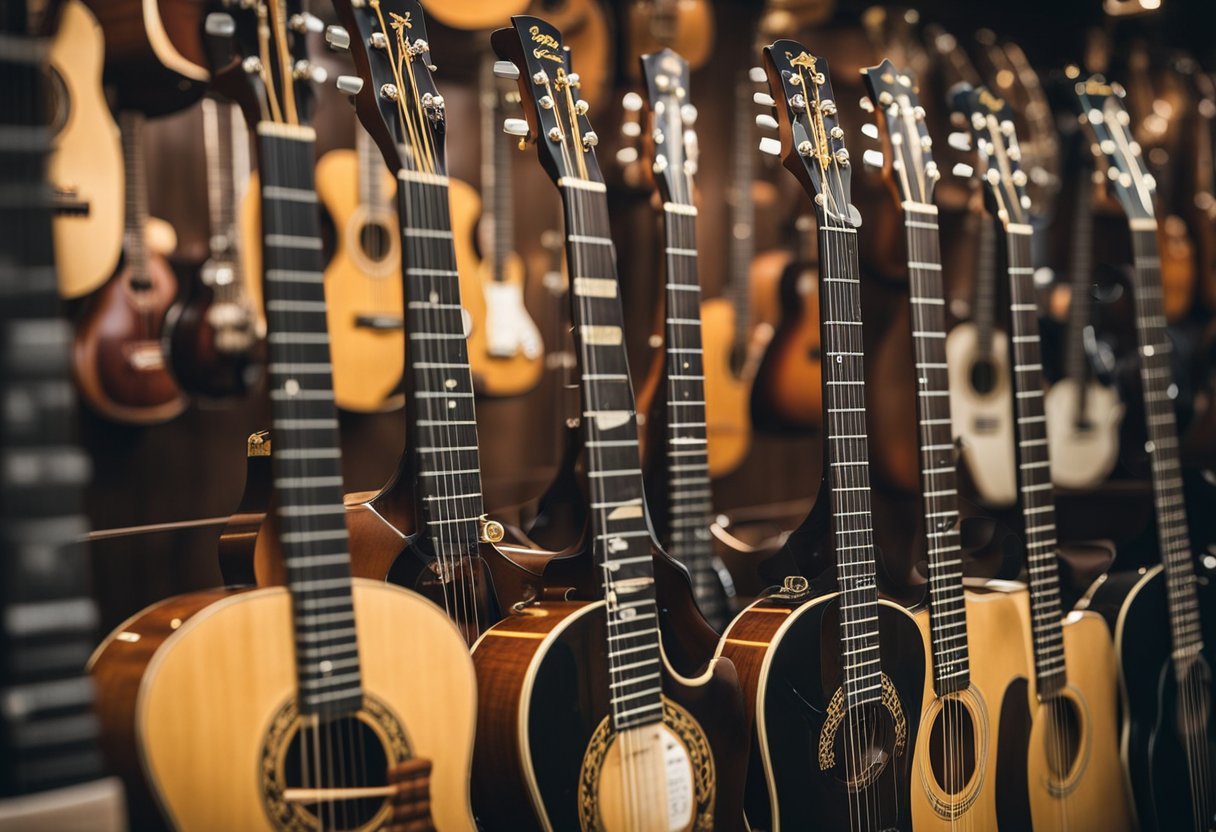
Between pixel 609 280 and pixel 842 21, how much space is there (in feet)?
7.71

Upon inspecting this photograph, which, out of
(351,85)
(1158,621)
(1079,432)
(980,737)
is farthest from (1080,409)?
(351,85)

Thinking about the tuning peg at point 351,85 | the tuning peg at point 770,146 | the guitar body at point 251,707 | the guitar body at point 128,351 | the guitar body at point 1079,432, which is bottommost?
the guitar body at point 251,707

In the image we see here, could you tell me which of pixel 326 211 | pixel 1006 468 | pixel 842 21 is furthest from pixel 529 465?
pixel 842 21

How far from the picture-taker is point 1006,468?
375cm

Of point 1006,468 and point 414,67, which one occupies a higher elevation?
point 414,67

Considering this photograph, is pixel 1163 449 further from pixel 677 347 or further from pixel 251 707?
pixel 251 707

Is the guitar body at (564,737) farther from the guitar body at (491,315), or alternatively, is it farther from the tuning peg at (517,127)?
the guitar body at (491,315)

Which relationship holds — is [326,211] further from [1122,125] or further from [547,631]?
[1122,125]

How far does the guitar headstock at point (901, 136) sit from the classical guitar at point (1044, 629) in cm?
19

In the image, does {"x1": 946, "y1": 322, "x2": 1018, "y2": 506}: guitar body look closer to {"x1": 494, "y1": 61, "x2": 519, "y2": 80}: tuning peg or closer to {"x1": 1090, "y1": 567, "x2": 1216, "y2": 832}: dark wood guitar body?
{"x1": 1090, "y1": 567, "x2": 1216, "y2": 832}: dark wood guitar body

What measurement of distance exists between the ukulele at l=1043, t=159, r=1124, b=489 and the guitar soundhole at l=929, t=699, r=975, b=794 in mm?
1806

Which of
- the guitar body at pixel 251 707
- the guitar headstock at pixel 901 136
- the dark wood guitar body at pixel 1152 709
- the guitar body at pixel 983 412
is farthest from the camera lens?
the guitar body at pixel 983 412

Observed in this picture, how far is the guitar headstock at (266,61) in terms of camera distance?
150 centimetres

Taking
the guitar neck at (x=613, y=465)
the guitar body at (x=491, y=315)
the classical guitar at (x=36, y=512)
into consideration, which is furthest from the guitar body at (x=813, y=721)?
the guitar body at (x=491, y=315)
